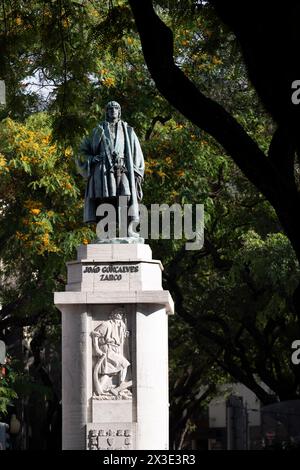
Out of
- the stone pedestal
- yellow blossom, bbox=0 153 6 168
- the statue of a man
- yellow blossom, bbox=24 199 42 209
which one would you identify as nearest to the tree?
the stone pedestal

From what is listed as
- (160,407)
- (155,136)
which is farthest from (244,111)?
(160,407)

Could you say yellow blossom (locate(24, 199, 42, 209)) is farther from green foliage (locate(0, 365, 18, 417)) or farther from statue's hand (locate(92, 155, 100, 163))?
statue's hand (locate(92, 155, 100, 163))

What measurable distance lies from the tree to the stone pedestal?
9684 millimetres

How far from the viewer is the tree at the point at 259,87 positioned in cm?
1078

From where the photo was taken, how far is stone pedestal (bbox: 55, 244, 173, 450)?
21109mm

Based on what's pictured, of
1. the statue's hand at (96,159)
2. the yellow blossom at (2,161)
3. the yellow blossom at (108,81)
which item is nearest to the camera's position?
the statue's hand at (96,159)

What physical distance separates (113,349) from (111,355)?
10 cm

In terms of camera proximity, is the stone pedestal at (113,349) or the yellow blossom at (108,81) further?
the yellow blossom at (108,81)

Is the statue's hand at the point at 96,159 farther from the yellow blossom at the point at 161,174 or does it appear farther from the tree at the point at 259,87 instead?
the tree at the point at 259,87

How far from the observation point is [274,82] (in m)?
11.0

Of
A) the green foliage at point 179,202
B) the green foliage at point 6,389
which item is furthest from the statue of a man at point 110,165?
the green foliage at point 6,389

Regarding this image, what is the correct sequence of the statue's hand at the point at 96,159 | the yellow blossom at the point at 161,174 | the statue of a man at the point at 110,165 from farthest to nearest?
the yellow blossom at the point at 161,174
the statue's hand at the point at 96,159
the statue of a man at the point at 110,165

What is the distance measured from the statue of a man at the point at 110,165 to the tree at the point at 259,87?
10264mm

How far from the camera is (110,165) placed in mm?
22156
